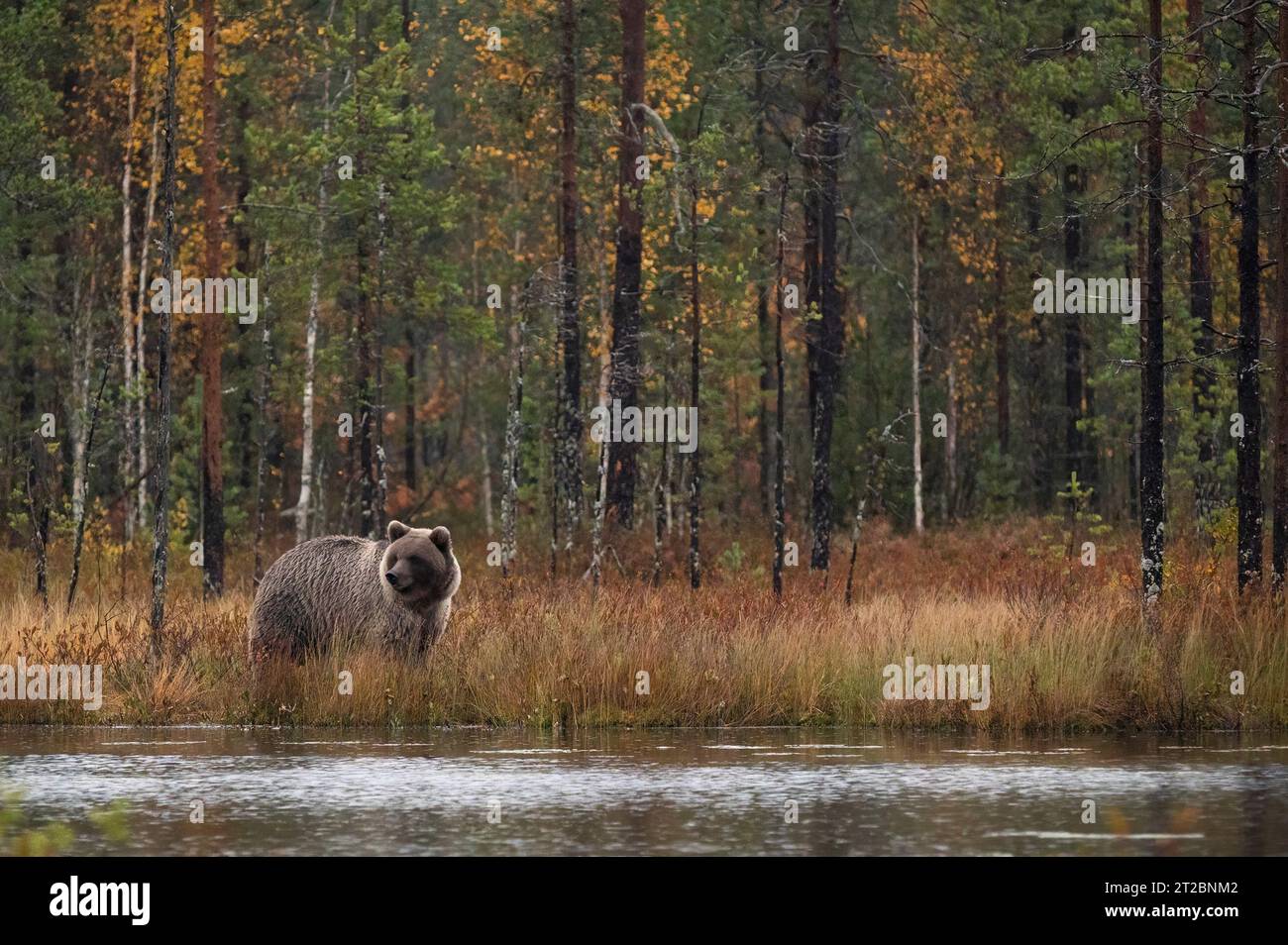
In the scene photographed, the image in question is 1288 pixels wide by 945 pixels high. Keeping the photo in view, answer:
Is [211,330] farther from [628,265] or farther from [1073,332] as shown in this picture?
[1073,332]

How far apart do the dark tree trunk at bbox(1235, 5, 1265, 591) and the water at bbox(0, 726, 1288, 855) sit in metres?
5.52

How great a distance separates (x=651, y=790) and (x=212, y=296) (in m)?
14.6

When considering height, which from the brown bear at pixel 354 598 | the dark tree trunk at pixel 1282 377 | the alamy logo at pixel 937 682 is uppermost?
the dark tree trunk at pixel 1282 377

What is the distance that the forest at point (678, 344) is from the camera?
1641 cm

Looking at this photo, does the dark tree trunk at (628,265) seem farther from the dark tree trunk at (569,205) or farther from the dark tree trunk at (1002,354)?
the dark tree trunk at (1002,354)

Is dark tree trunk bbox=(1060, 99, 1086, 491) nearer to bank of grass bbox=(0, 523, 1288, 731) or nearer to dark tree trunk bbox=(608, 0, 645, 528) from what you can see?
dark tree trunk bbox=(608, 0, 645, 528)

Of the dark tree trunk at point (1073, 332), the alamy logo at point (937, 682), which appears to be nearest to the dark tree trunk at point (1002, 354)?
the dark tree trunk at point (1073, 332)

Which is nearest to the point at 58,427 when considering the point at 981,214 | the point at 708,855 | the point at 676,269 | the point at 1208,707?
the point at 676,269

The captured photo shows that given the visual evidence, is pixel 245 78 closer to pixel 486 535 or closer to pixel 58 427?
pixel 58 427

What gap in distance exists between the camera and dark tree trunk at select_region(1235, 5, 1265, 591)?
19.8 meters

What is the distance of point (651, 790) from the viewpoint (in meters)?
12.0
